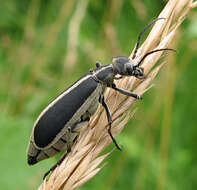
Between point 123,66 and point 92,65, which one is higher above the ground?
point 92,65

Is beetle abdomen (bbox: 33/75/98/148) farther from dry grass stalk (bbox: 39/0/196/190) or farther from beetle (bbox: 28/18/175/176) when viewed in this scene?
dry grass stalk (bbox: 39/0/196/190)

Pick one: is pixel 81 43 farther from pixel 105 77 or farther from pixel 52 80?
pixel 105 77

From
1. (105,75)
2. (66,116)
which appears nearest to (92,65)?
(105,75)

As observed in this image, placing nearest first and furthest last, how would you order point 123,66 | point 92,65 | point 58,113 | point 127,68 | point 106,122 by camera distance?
point 106,122 → point 58,113 → point 127,68 → point 123,66 → point 92,65

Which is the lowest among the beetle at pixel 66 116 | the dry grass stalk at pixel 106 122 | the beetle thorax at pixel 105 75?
the dry grass stalk at pixel 106 122

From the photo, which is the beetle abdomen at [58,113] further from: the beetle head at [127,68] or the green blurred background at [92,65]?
the green blurred background at [92,65]

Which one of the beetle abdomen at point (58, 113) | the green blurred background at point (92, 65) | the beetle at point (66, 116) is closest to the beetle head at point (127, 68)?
the beetle at point (66, 116)

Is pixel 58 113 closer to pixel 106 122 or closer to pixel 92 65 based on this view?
pixel 106 122

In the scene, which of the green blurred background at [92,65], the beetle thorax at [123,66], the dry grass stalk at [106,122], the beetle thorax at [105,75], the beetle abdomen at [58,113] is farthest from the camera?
the green blurred background at [92,65]

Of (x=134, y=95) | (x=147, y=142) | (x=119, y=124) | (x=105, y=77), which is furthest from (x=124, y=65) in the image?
(x=147, y=142)
